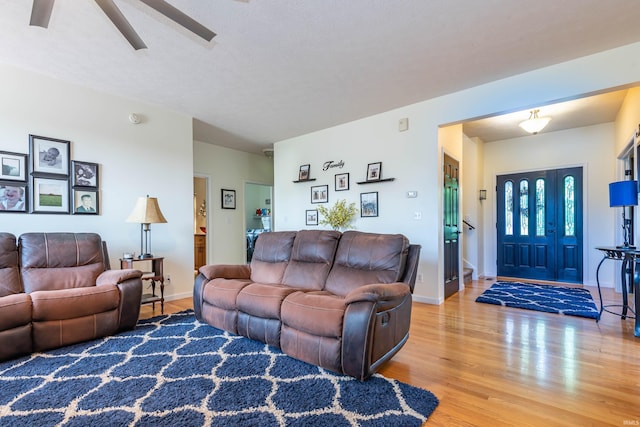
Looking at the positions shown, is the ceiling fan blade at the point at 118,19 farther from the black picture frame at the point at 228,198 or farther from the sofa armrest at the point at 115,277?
the black picture frame at the point at 228,198

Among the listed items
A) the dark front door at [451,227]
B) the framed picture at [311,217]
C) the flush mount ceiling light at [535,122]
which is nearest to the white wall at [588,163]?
the flush mount ceiling light at [535,122]

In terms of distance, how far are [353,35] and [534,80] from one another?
78.6 inches

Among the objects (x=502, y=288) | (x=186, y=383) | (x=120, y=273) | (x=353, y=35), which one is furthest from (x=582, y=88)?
(x=120, y=273)

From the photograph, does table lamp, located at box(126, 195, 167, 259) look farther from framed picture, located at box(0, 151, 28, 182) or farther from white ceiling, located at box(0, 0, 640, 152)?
white ceiling, located at box(0, 0, 640, 152)

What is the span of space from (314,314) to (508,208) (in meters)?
5.31

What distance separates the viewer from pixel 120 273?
291 cm

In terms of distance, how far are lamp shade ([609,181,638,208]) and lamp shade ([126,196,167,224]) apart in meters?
4.72

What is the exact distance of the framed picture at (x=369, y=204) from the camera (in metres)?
4.43

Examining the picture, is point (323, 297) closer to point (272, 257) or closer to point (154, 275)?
point (272, 257)

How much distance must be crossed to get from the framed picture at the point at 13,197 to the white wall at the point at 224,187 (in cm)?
267

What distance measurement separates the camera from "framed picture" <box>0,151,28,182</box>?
299 centimetres

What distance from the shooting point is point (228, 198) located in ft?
20.0

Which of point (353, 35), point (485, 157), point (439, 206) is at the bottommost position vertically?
point (439, 206)

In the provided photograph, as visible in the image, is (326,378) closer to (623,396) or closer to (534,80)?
(623,396)
